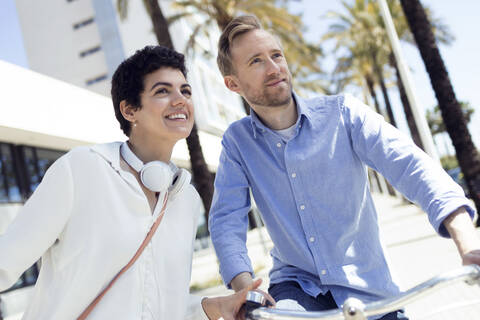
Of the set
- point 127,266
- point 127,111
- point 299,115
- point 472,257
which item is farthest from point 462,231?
point 127,111

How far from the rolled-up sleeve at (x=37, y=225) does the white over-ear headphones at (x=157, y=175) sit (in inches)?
14.4

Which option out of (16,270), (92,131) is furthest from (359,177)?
(92,131)

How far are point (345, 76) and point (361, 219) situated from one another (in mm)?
31942

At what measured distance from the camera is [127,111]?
2502 millimetres

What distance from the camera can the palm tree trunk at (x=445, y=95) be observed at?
1019cm

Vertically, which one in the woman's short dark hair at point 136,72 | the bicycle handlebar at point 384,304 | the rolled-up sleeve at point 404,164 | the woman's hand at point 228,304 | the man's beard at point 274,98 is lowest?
the woman's hand at point 228,304

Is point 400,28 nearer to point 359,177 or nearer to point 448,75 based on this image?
point 448,75

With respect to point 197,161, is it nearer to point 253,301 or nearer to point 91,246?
point 91,246

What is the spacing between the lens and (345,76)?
32.7m

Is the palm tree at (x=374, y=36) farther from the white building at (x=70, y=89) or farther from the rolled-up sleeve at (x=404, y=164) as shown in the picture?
the rolled-up sleeve at (x=404, y=164)

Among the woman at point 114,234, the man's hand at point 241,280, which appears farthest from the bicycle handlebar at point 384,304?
the man's hand at point 241,280

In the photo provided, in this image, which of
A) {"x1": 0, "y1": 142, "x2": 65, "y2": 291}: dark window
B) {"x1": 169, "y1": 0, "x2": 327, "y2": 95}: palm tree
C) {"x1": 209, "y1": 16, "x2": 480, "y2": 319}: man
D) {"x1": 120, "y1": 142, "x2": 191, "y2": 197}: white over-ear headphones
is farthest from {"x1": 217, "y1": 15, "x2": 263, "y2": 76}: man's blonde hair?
{"x1": 0, "y1": 142, "x2": 65, "y2": 291}: dark window

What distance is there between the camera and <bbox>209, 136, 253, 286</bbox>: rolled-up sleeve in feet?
6.40

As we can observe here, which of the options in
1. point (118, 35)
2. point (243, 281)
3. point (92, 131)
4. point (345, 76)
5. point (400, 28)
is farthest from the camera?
point (118, 35)
